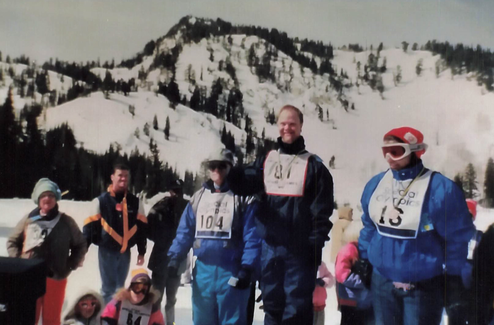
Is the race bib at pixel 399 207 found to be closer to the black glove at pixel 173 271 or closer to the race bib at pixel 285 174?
the race bib at pixel 285 174

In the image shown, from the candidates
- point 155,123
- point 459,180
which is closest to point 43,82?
point 155,123

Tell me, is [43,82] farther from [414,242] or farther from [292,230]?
[414,242]

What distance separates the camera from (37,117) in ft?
11.8

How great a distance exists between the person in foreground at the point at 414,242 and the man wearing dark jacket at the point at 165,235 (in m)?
1.20

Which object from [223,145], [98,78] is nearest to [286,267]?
[223,145]

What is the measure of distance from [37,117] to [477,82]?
2895 mm

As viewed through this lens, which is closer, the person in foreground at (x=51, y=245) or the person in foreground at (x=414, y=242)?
the person in foreground at (x=414, y=242)

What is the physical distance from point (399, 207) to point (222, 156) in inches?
44.5

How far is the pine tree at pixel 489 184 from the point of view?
3.09m

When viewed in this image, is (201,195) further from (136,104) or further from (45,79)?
(45,79)

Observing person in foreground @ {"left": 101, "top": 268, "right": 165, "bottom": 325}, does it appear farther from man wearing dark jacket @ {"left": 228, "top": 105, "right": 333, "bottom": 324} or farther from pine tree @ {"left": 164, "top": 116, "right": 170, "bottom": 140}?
pine tree @ {"left": 164, "top": 116, "right": 170, "bottom": 140}

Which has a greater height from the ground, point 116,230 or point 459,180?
point 459,180

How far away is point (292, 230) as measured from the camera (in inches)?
122

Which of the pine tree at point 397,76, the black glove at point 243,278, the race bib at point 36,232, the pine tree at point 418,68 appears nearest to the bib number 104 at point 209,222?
the black glove at point 243,278
